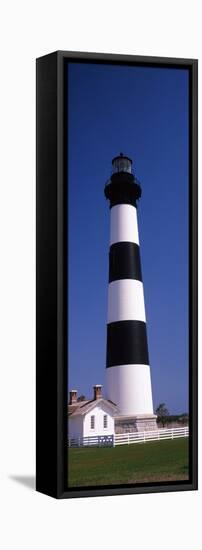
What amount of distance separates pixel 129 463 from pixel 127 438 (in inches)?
8.7

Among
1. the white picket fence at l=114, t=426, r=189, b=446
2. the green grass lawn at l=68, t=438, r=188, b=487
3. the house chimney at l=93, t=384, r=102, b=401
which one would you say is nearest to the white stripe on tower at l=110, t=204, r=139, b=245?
the house chimney at l=93, t=384, r=102, b=401

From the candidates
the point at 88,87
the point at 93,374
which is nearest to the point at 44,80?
the point at 88,87

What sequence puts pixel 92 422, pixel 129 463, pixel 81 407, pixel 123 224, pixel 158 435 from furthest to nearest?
pixel 158 435
pixel 123 224
pixel 129 463
pixel 92 422
pixel 81 407

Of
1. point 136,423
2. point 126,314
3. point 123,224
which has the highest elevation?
point 123,224

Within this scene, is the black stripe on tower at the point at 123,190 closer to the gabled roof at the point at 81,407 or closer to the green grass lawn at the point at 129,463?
the gabled roof at the point at 81,407

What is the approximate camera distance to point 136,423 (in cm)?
1481

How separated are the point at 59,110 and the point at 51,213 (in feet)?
2.94

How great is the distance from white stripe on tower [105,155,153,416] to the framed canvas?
0.5 inches

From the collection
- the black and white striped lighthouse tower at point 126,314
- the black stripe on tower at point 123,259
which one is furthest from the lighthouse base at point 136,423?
the black stripe on tower at point 123,259

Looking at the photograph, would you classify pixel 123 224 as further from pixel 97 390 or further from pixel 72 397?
pixel 72 397

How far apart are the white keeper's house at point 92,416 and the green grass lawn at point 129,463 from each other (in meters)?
0.15

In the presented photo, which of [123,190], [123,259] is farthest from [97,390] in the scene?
[123,190]

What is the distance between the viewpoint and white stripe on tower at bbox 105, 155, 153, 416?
48.4ft

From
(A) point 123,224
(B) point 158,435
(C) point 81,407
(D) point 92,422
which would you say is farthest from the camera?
(B) point 158,435
